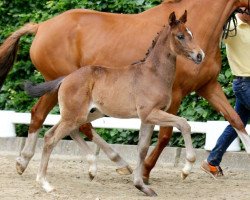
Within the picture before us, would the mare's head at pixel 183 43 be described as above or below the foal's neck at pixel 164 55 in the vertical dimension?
above

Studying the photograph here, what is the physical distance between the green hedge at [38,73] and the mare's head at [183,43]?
2.61m

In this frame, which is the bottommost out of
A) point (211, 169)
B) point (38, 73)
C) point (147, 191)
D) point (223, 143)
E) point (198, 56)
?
point (38, 73)

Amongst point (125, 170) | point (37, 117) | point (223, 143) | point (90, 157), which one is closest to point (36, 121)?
point (37, 117)

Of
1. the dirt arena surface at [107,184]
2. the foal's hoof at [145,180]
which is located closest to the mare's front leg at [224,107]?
the dirt arena surface at [107,184]

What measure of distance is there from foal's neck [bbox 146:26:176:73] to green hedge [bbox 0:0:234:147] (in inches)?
97.9

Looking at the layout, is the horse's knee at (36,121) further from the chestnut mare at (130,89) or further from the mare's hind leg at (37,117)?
the chestnut mare at (130,89)

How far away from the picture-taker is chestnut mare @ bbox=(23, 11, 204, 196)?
7.82m

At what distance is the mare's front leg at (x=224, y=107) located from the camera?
29.1 feet

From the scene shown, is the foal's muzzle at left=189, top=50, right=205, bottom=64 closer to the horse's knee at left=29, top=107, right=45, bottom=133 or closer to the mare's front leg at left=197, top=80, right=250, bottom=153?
the mare's front leg at left=197, top=80, right=250, bottom=153

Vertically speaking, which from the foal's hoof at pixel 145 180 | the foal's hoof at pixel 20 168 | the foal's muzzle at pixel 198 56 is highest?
the foal's muzzle at pixel 198 56

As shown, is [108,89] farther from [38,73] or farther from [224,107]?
[38,73]

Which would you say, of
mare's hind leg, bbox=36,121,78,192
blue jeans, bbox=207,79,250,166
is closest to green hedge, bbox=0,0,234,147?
blue jeans, bbox=207,79,250,166

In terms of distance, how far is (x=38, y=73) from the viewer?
11.6m

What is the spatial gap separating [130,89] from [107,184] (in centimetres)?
130
